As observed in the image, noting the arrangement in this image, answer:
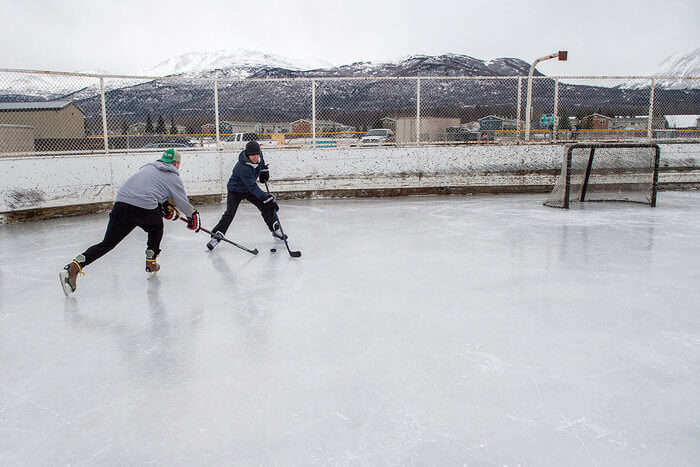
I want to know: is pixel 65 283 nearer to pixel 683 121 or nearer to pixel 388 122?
pixel 388 122

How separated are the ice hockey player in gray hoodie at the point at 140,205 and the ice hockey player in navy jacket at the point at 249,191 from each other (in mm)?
1149

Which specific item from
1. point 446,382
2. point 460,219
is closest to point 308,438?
point 446,382

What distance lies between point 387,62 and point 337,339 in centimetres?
13139

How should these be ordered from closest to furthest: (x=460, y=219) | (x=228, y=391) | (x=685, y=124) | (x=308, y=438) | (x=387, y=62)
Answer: (x=308, y=438) → (x=228, y=391) → (x=460, y=219) → (x=685, y=124) → (x=387, y=62)

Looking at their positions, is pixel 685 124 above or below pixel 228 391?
above

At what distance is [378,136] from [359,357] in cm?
885

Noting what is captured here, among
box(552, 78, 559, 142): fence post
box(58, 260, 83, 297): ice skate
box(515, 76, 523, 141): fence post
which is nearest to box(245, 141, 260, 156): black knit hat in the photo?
box(58, 260, 83, 297): ice skate

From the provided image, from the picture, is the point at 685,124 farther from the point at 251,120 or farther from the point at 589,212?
the point at 251,120

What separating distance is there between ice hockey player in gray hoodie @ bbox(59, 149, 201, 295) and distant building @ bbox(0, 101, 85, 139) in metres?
5.31

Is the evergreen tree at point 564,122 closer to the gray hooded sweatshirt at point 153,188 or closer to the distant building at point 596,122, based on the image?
the distant building at point 596,122

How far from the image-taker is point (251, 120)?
11367 millimetres

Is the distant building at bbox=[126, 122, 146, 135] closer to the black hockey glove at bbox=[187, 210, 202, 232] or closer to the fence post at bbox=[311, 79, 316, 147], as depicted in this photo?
the fence post at bbox=[311, 79, 316, 147]

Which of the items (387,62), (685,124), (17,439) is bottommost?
(17,439)

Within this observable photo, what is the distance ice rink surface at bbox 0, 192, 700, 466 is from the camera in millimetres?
2139
